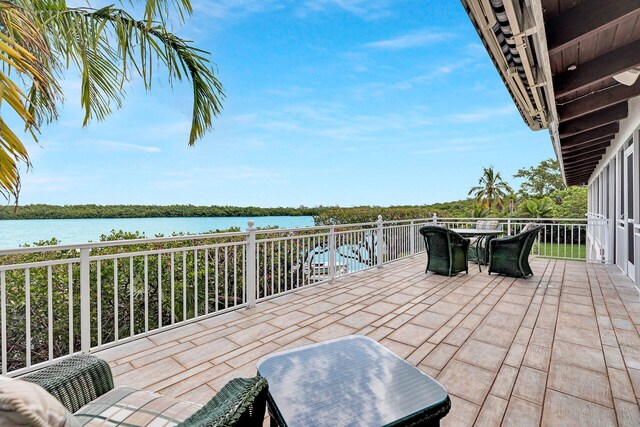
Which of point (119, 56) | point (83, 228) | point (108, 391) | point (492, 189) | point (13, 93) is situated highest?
point (492, 189)

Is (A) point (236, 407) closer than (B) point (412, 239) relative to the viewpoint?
Yes

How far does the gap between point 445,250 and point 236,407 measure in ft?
16.8

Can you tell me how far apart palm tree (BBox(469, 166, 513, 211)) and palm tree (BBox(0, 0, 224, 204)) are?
2649 centimetres

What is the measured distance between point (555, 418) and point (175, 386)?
245 cm

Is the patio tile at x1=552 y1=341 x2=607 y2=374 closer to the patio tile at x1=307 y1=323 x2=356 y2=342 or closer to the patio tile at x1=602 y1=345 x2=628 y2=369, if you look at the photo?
the patio tile at x1=602 y1=345 x2=628 y2=369

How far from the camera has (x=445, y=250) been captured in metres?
5.35

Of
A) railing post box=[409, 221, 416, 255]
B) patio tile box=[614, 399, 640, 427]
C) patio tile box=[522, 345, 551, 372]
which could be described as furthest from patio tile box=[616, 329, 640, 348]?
railing post box=[409, 221, 416, 255]

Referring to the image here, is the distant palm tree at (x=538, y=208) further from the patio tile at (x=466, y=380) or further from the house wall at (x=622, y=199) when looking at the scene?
the patio tile at (x=466, y=380)

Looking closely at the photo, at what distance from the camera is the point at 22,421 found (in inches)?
23.6

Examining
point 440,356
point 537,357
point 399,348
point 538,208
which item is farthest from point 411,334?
point 538,208

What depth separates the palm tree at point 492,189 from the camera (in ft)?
81.9

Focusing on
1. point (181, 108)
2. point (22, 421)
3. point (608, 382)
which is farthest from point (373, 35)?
point (22, 421)

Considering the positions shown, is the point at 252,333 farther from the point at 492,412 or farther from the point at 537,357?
the point at 537,357

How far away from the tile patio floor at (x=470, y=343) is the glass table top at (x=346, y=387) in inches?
29.1
